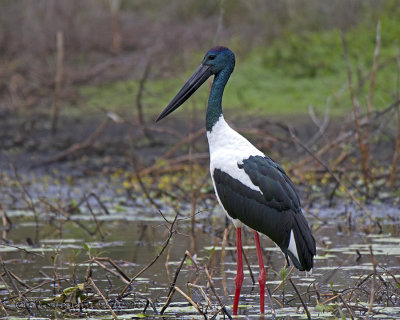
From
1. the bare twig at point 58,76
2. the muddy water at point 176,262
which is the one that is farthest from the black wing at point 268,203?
the bare twig at point 58,76

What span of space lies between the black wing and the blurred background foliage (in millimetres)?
7702

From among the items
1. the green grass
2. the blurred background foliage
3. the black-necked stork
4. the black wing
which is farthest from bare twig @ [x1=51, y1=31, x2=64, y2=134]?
the black wing

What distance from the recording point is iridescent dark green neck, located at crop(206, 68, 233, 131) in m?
5.55

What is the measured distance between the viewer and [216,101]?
18.5 feet

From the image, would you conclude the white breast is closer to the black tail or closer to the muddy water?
the black tail

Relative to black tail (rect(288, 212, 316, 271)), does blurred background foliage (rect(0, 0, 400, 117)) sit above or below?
above

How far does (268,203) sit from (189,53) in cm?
1205

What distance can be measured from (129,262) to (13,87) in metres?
7.57

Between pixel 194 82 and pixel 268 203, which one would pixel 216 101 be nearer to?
pixel 194 82

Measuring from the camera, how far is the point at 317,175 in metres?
9.09

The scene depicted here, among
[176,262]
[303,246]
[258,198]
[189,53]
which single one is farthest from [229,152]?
[189,53]

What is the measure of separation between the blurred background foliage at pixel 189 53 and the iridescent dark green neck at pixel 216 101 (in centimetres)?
719

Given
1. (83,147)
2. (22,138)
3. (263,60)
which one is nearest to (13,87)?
(22,138)

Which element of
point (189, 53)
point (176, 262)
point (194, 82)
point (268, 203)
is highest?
point (189, 53)
